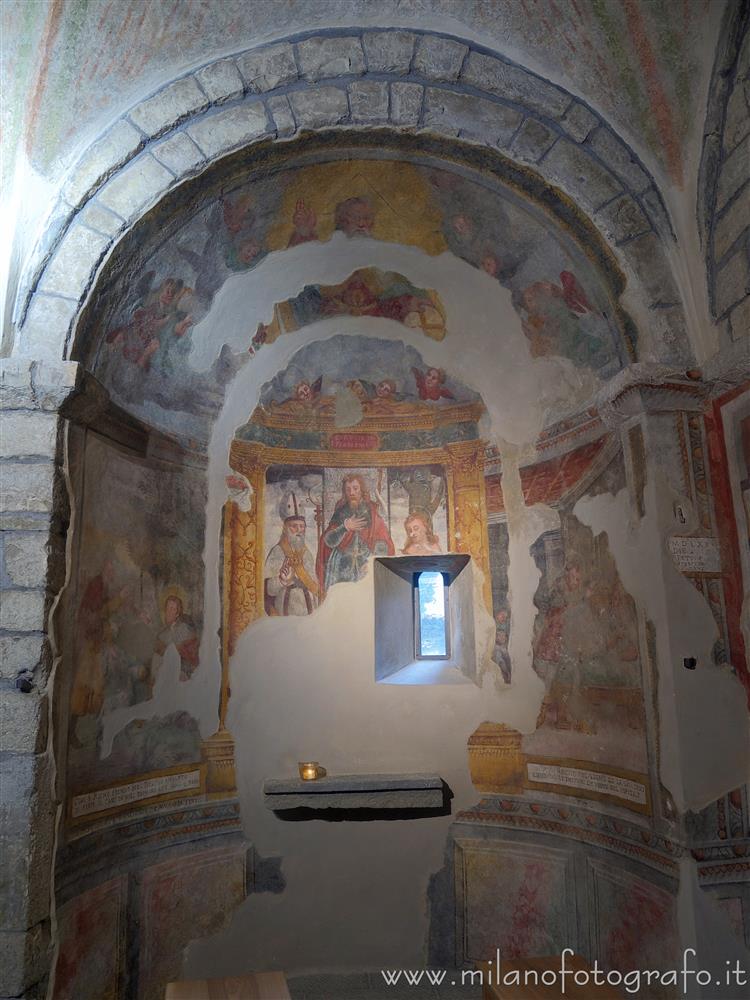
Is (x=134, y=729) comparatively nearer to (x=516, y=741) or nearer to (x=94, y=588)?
(x=94, y=588)

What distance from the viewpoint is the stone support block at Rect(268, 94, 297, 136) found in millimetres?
5121

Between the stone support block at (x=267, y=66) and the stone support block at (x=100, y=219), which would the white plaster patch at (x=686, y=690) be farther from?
the stone support block at (x=100, y=219)

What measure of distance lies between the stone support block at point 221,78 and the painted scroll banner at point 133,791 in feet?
14.9

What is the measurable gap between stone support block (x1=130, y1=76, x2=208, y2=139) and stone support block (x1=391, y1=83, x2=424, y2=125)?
1235mm

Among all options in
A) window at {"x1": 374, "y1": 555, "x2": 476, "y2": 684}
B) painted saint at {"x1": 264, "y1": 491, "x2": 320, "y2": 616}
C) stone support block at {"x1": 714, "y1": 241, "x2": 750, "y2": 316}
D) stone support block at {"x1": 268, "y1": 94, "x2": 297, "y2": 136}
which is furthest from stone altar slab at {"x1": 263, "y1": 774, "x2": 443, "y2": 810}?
stone support block at {"x1": 268, "y1": 94, "x2": 297, "y2": 136}

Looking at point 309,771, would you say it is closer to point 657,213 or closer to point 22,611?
point 22,611

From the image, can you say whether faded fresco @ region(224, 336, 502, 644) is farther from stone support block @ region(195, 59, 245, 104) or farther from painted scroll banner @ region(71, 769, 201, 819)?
stone support block @ region(195, 59, 245, 104)

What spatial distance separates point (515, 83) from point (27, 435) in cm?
383

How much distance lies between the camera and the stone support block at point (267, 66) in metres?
5.06

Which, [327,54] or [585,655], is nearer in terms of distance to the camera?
[327,54]

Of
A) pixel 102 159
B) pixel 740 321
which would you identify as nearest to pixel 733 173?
pixel 740 321

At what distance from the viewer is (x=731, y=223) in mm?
4773

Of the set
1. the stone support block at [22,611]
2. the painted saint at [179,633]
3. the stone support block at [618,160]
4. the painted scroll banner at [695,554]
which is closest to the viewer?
→ the stone support block at [22,611]

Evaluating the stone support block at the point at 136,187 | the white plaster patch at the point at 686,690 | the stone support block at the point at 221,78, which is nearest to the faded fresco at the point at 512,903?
the white plaster patch at the point at 686,690
